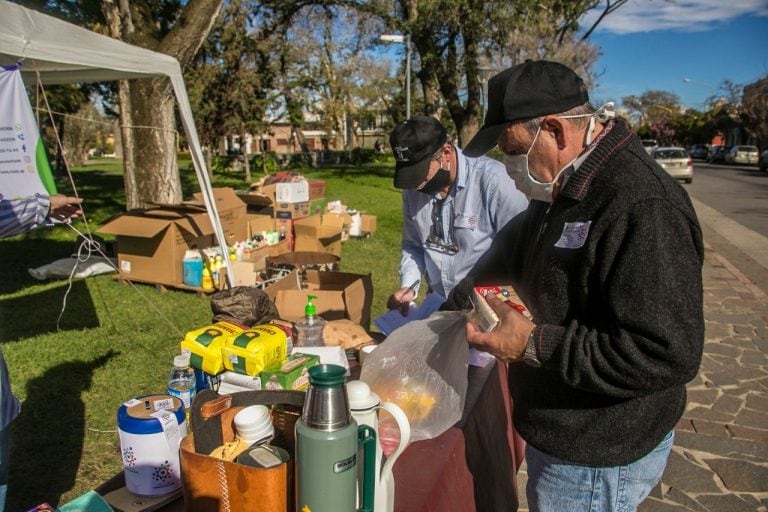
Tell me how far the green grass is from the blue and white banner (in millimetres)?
1441

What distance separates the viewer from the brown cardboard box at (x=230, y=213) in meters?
7.06

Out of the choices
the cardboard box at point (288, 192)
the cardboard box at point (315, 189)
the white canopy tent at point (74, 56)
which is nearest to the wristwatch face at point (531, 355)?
the white canopy tent at point (74, 56)

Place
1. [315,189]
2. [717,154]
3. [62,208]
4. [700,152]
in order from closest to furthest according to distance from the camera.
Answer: [62,208] < [315,189] < [717,154] < [700,152]

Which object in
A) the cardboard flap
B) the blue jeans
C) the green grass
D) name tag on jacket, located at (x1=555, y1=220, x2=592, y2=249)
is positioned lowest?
the green grass

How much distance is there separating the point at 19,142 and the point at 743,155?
152 ft

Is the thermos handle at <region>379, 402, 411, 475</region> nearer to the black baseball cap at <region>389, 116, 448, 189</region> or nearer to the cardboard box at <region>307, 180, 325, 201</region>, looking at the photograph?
the black baseball cap at <region>389, 116, 448, 189</region>

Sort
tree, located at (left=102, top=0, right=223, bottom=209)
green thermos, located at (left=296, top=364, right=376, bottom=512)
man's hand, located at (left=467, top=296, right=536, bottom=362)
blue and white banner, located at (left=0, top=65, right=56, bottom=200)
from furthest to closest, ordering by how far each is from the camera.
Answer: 1. tree, located at (left=102, top=0, right=223, bottom=209)
2. blue and white banner, located at (left=0, top=65, right=56, bottom=200)
3. man's hand, located at (left=467, top=296, right=536, bottom=362)
4. green thermos, located at (left=296, top=364, right=376, bottom=512)

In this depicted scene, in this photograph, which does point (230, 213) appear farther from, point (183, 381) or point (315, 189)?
point (183, 381)

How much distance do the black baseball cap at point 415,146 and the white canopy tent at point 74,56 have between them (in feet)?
9.74

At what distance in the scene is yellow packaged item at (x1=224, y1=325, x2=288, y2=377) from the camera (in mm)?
1834

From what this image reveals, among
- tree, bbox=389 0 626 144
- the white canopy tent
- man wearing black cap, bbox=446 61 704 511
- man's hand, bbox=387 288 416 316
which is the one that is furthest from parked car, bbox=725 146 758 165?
man wearing black cap, bbox=446 61 704 511

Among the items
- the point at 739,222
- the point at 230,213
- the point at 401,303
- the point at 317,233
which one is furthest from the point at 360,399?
the point at 739,222

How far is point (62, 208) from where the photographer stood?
122 inches

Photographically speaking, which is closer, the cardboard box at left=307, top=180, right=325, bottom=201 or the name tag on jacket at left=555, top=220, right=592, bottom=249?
the name tag on jacket at left=555, top=220, right=592, bottom=249
